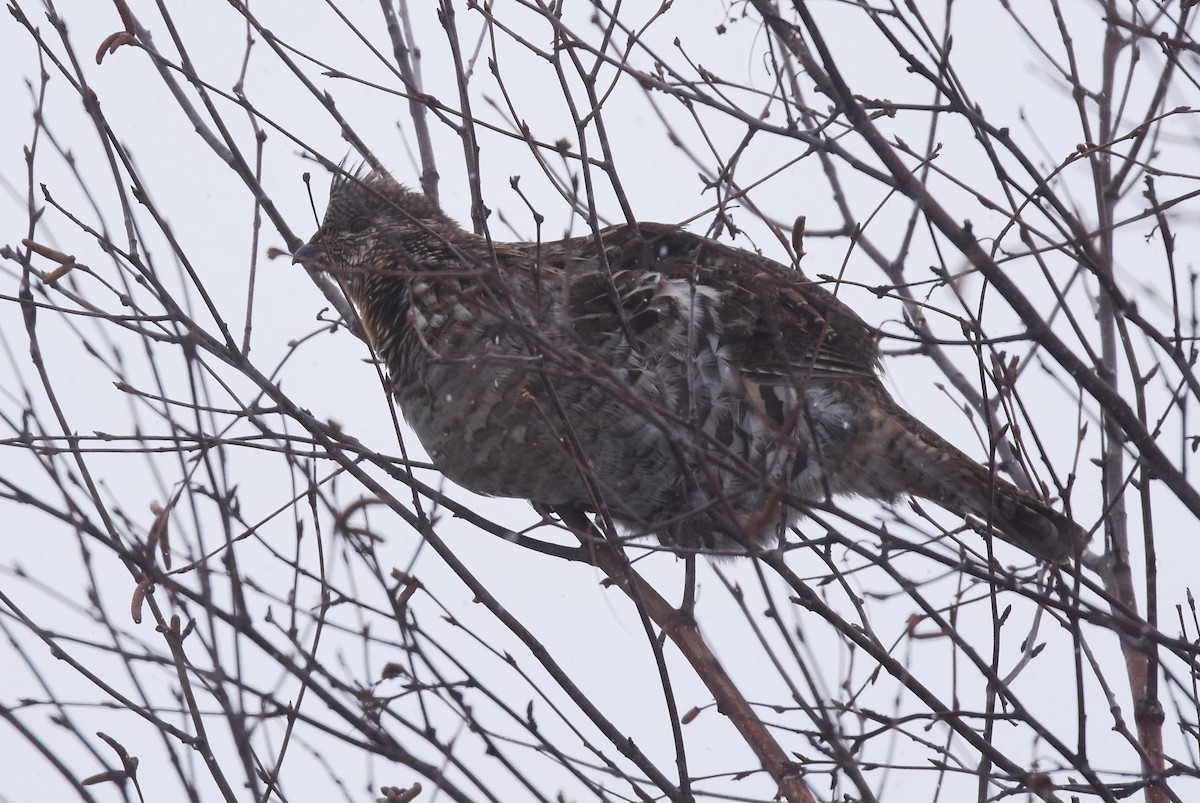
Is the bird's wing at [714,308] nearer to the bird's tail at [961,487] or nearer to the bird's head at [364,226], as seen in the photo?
the bird's tail at [961,487]

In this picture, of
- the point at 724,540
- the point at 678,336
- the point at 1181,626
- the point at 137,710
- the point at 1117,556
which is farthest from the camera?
the point at 724,540

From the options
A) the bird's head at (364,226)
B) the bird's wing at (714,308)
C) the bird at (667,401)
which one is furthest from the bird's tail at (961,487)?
the bird's head at (364,226)

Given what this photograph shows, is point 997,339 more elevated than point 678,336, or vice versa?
point 678,336

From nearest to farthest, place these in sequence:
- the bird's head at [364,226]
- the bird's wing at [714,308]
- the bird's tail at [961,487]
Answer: the bird's tail at [961,487], the bird's wing at [714,308], the bird's head at [364,226]

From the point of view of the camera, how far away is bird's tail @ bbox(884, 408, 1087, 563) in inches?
169

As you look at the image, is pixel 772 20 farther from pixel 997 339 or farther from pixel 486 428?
pixel 486 428

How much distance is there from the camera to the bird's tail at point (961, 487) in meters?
4.30

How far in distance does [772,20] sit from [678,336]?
1794 millimetres

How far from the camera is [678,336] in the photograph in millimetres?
4477

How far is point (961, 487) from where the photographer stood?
4570 millimetres

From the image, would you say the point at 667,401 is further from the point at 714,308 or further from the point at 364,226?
the point at 364,226

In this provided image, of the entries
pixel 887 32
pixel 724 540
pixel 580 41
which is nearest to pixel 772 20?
pixel 887 32

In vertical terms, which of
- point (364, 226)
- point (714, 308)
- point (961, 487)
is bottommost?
point (961, 487)

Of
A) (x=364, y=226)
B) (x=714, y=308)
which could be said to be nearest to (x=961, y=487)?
(x=714, y=308)
